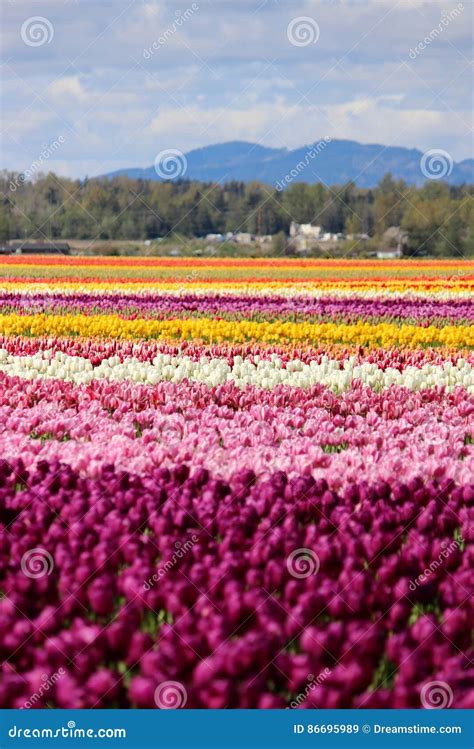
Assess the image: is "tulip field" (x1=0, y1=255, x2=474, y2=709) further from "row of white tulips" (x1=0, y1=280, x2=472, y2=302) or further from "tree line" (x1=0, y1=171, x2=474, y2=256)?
"tree line" (x1=0, y1=171, x2=474, y2=256)

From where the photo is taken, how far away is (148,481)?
6.28 metres

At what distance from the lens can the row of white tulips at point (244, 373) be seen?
34.2ft

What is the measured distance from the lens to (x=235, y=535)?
5344 mm

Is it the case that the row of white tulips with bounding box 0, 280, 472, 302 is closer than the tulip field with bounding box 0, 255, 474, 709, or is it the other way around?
the tulip field with bounding box 0, 255, 474, 709

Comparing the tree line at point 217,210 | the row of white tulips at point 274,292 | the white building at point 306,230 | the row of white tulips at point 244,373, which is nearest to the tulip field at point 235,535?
the row of white tulips at point 244,373

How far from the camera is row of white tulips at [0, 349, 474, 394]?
10.4 metres

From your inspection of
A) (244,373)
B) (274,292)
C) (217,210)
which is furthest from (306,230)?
(244,373)

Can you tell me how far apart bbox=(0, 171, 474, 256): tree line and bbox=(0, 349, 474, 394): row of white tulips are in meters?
62.7

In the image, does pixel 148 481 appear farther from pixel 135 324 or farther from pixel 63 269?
pixel 63 269

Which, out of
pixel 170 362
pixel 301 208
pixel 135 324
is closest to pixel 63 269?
pixel 135 324

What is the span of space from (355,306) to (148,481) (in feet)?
51.6

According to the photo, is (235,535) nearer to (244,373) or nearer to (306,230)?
(244,373)

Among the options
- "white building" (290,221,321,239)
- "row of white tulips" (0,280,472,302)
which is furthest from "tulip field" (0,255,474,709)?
"white building" (290,221,321,239)

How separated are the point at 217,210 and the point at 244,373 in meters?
94.9
